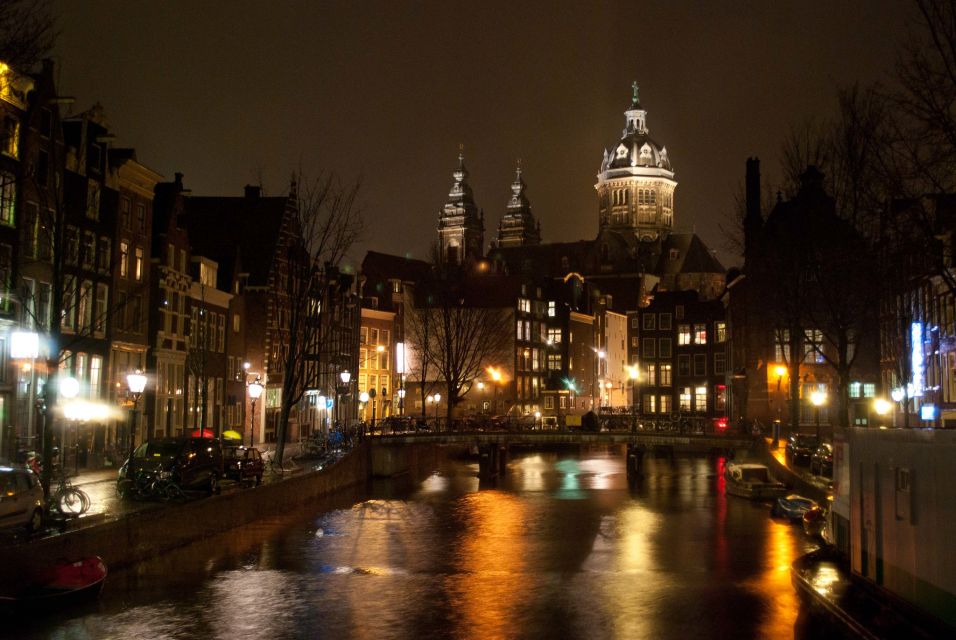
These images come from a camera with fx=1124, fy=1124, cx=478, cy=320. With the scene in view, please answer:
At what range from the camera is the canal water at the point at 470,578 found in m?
23.8

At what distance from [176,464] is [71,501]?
19.6ft

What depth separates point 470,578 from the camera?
30656 mm

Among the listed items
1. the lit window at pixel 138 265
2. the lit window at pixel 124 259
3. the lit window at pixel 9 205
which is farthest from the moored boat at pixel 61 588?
the lit window at pixel 138 265

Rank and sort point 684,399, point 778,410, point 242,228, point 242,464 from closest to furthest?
point 242,464
point 242,228
point 778,410
point 684,399

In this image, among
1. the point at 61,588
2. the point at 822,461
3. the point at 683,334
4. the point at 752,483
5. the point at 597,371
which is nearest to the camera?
the point at 61,588

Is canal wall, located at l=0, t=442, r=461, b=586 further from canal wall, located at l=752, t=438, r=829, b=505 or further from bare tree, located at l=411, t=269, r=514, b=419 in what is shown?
bare tree, located at l=411, t=269, r=514, b=419

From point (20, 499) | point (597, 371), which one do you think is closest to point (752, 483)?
point (20, 499)

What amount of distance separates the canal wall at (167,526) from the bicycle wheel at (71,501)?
1.51 metres

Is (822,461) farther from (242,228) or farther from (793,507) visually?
(242,228)

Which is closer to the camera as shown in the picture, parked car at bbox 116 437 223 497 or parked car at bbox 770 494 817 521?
parked car at bbox 116 437 223 497

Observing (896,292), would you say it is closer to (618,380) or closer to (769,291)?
(769,291)

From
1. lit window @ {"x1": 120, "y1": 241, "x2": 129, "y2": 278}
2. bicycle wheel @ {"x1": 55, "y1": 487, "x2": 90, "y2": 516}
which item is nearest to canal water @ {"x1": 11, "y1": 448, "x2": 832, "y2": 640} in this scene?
bicycle wheel @ {"x1": 55, "y1": 487, "x2": 90, "y2": 516}

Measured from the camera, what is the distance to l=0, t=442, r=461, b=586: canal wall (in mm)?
23438

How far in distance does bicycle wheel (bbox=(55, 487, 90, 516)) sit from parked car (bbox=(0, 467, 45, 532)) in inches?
65.6
